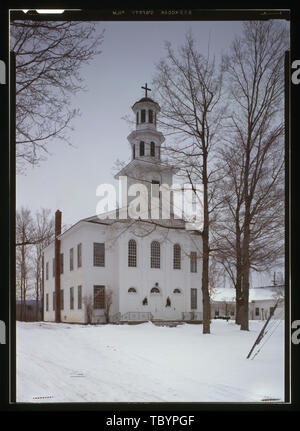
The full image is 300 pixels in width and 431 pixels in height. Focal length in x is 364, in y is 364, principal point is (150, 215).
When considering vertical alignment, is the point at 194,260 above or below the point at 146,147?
below

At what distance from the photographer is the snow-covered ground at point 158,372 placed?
1962 mm

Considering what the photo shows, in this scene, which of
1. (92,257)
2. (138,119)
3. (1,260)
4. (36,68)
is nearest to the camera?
(1,260)

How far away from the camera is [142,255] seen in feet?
22.4

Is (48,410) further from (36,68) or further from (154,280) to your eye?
(154,280)

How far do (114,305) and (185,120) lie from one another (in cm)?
431

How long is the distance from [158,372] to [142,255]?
4332 mm

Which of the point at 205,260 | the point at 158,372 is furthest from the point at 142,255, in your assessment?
the point at 158,372

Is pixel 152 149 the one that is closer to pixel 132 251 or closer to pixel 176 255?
pixel 176 255

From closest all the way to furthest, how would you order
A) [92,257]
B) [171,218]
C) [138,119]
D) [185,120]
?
1. [138,119]
2. [185,120]
3. [171,218]
4. [92,257]

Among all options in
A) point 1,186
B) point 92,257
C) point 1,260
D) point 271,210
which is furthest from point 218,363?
point 92,257

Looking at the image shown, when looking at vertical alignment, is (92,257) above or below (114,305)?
above

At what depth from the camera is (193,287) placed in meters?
5.23

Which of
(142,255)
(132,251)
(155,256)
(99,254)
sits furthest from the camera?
(99,254)

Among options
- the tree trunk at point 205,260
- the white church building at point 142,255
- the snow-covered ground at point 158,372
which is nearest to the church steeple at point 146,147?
the white church building at point 142,255
